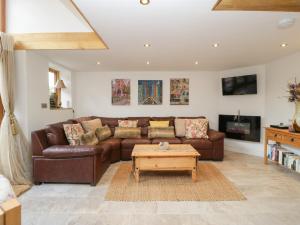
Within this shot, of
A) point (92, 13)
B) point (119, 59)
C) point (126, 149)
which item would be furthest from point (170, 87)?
point (92, 13)

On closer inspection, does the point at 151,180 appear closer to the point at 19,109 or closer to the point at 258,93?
the point at 19,109

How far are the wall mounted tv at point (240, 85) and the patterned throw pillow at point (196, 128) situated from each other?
3.86ft

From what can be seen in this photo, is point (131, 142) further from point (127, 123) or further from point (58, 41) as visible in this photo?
point (58, 41)

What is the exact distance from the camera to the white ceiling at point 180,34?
199 cm

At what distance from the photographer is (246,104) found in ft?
16.1

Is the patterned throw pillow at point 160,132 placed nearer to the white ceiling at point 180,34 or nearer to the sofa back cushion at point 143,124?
the sofa back cushion at point 143,124

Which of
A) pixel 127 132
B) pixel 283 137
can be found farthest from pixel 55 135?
pixel 283 137

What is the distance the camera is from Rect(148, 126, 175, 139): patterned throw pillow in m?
4.60

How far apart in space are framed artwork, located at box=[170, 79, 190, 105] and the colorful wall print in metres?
0.35

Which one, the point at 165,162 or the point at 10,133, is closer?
the point at 10,133

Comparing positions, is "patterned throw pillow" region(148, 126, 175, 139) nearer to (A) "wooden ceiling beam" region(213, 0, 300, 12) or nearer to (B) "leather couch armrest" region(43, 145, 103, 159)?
(B) "leather couch armrest" region(43, 145, 103, 159)

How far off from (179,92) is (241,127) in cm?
190

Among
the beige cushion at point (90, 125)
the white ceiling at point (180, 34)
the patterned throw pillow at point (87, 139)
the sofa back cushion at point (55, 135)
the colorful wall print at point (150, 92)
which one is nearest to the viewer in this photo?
the white ceiling at point (180, 34)

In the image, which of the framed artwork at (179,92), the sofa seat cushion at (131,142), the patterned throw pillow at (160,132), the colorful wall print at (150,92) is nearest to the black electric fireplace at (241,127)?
the framed artwork at (179,92)
